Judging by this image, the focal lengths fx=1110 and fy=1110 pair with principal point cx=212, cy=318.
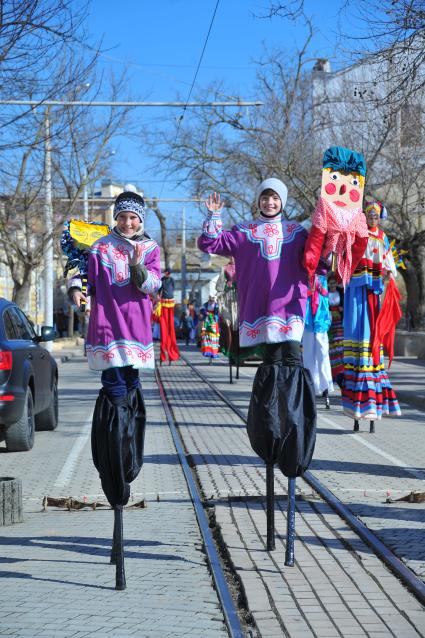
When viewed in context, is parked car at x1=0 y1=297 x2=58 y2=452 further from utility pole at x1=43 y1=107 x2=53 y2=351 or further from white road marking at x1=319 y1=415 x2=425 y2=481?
utility pole at x1=43 y1=107 x2=53 y2=351

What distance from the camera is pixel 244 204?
3656 cm

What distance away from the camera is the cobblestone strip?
4902mm

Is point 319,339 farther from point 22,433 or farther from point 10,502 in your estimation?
point 10,502

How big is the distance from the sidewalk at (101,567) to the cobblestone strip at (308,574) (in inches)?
9.2

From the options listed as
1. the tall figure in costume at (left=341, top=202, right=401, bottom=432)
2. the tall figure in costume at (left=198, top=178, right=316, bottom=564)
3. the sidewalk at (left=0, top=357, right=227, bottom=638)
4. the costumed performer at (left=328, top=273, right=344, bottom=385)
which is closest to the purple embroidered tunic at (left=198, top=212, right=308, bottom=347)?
the tall figure in costume at (left=198, top=178, right=316, bottom=564)

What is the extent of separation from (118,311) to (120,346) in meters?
0.19

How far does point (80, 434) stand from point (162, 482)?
425 cm

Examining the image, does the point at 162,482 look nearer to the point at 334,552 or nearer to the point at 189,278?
the point at 334,552

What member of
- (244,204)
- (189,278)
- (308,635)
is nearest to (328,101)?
(244,204)

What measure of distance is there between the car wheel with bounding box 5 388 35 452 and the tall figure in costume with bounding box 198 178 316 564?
5.36 m

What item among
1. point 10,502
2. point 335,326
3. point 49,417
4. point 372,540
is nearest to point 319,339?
point 335,326

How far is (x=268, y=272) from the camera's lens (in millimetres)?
6316

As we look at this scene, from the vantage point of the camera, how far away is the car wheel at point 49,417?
13.4 meters

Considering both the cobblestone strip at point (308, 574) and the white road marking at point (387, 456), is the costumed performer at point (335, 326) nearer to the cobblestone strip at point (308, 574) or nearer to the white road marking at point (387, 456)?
the white road marking at point (387, 456)
